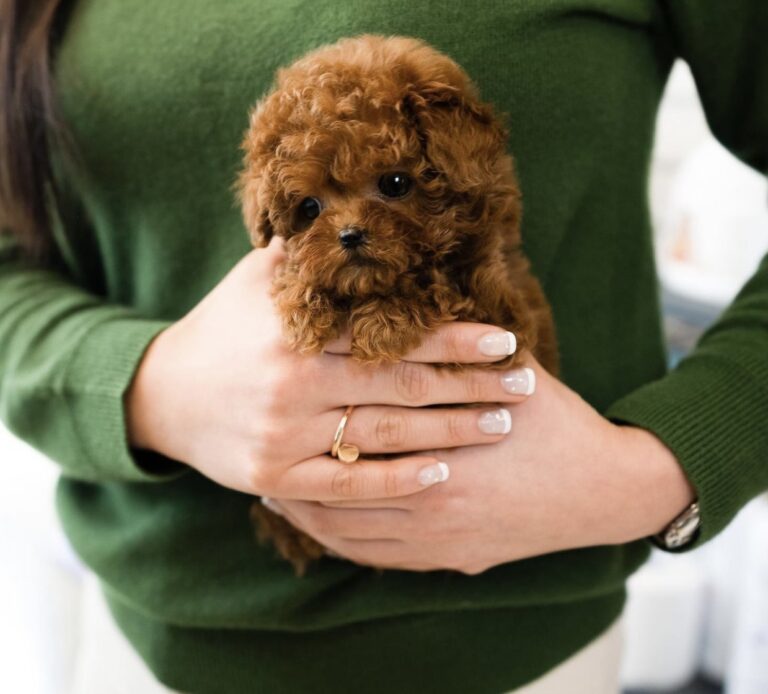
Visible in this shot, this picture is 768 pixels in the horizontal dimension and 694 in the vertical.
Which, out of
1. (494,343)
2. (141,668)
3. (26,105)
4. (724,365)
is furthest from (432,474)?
(26,105)

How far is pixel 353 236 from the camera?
2.12 feet

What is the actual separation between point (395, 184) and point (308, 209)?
0.29 ft

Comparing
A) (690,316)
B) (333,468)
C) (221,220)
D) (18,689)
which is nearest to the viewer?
(333,468)

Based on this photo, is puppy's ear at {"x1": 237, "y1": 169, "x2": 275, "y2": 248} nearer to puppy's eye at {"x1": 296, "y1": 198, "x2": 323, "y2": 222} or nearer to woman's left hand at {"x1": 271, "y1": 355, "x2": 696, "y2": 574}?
puppy's eye at {"x1": 296, "y1": 198, "x2": 323, "y2": 222}

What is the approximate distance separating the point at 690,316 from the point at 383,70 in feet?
5.38

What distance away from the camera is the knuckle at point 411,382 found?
0.75 m

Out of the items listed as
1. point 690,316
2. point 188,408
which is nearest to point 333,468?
point 188,408

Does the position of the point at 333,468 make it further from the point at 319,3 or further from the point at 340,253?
the point at 319,3

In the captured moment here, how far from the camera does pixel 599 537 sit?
0.85 m

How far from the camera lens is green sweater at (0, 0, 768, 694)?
86 cm

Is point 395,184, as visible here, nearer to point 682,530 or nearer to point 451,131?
point 451,131

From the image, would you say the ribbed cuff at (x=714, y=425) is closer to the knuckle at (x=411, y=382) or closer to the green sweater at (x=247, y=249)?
the green sweater at (x=247, y=249)

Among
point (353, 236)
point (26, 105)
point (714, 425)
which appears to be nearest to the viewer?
point (353, 236)

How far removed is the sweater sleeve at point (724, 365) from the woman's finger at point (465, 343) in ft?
0.78
